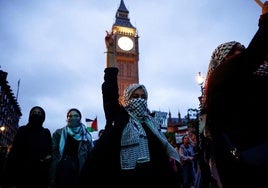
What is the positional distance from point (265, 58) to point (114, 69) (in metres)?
1.38

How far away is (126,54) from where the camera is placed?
50.6m

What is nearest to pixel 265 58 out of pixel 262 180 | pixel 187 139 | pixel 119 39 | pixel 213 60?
pixel 213 60

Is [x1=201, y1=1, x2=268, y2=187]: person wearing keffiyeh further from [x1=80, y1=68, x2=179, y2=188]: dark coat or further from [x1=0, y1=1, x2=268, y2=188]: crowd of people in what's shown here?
[x1=80, y1=68, x2=179, y2=188]: dark coat

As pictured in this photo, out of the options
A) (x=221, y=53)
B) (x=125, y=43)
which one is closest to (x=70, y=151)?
(x=221, y=53)

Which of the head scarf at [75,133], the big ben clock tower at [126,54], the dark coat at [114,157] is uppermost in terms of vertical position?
the big ben clock tower at [126,54]

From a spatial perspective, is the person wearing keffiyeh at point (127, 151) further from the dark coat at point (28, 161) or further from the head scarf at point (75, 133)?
the dark coat at point (28, 161)

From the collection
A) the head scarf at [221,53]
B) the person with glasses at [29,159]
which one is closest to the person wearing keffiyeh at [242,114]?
the head scarf at [221,53]

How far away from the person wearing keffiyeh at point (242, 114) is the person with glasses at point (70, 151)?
2833 millimetres

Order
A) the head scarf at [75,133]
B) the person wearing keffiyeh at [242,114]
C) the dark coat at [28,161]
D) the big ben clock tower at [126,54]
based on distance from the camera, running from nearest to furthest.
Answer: the person wearing keffiyeh at [242,114] < the dark coat at [28,161] < the head scarf at [75,133] < the big ben clock tower at [126,54]

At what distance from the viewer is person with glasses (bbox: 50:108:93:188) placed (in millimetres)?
3824

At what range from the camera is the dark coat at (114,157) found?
2043 mm

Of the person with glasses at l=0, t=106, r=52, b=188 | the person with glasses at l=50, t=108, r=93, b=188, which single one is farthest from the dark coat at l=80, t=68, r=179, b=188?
the person with glasses at l=0, t=106, r=52, b=188

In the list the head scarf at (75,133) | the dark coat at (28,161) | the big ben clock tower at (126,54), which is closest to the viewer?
the dark coat at (28,161)

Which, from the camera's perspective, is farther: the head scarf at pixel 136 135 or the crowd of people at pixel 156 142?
the head scarf at pixel 136 135
